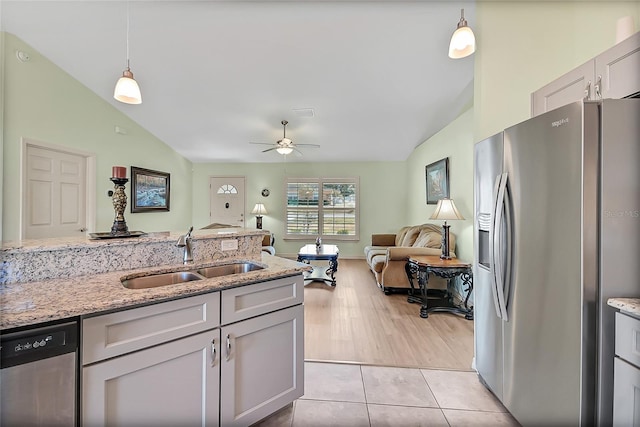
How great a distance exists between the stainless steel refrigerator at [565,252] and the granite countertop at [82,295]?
4.40ft

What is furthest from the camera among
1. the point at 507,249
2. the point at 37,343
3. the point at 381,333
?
the point at 381,333

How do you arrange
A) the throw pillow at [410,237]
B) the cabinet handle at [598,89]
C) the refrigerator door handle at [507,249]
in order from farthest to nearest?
the throw pillow at [410,237] < the refrigerator door handle at [507,249] < the cabinet handle at [598,89]

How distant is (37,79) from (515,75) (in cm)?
537

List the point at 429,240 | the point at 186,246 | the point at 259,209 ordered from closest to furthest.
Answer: the point at 186,246 < the point at 429,240 < the point at 259,209

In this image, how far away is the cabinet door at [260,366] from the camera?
4.42 feet

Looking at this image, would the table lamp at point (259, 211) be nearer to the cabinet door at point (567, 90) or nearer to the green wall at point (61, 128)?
the green wall at point (61, 128)

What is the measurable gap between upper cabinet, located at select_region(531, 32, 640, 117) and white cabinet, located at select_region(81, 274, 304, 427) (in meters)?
1.88

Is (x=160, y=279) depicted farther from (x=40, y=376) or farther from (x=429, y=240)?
(x=429, y=240)

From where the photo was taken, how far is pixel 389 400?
5.86 ft

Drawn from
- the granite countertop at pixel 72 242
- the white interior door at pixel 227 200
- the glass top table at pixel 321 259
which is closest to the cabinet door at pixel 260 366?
the granite countertop at pixel 72 242

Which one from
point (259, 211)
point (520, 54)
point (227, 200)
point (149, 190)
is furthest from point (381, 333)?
point (227, 200)

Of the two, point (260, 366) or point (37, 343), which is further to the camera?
point (260, 366)

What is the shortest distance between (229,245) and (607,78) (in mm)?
2352

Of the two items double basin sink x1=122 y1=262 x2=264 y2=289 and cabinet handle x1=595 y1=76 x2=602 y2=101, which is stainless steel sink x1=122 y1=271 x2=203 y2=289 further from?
cabinet handle x1=595 y1=76 x2=602 y2=101
